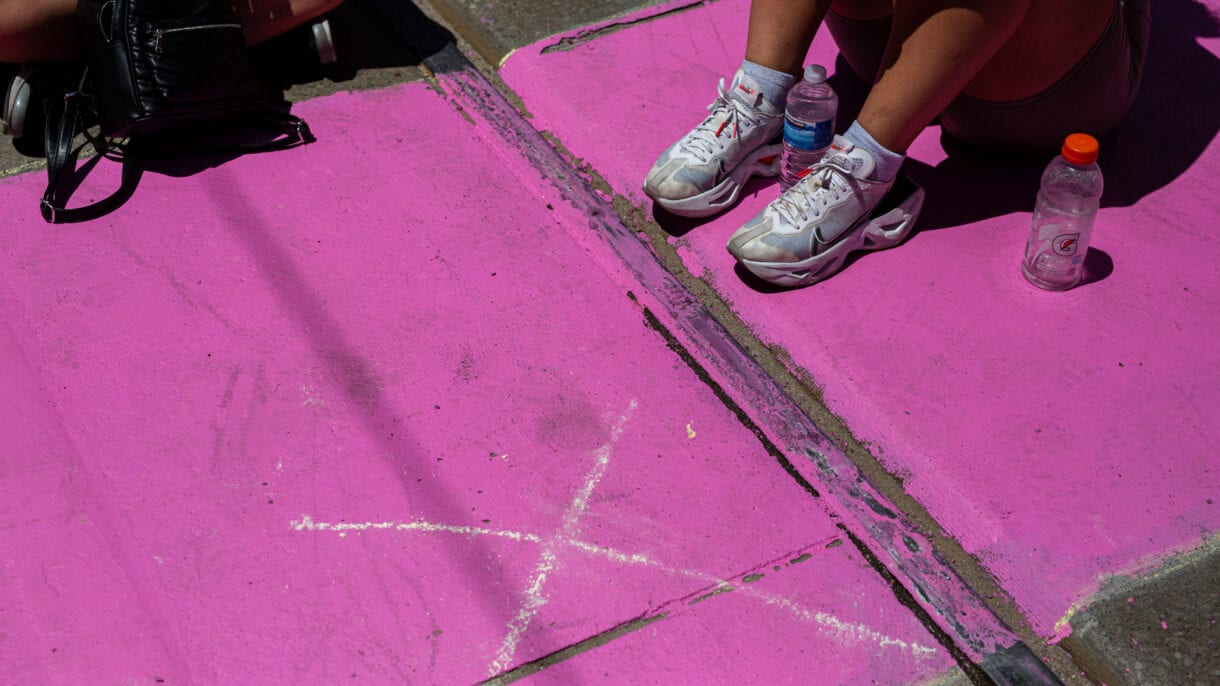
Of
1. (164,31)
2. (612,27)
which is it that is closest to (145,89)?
(164,31)

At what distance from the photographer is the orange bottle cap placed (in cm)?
228

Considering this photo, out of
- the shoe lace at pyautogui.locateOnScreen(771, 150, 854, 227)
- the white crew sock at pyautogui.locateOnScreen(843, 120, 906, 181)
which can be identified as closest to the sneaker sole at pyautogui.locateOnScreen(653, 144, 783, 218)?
the shoe lace at pyautogui.locateOnScreen(771, 150, 854, 227)

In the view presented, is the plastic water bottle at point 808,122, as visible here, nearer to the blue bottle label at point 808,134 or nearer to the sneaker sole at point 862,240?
the blue bottle label at point 808,134

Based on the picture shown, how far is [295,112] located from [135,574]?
1489 millimetres

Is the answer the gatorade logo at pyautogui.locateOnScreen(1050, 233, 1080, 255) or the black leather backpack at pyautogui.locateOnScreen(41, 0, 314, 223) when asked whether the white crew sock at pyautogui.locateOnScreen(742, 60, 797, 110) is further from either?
the black leather backpack at pyautogui.locateOnScreen(41, 0, 314, 223)

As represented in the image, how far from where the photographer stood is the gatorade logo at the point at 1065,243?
95.0 inches

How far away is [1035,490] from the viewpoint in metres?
2.14

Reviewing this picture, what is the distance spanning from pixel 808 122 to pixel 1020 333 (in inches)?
26.7

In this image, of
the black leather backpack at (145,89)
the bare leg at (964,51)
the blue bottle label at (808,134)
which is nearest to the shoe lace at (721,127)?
the blue bottle label at (808,134)

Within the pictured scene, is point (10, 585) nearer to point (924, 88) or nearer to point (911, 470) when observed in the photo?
point (911, 470)

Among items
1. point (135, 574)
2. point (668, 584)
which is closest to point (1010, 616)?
point (668, 584)

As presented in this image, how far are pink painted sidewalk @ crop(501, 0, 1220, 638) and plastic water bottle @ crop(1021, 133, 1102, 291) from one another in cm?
5

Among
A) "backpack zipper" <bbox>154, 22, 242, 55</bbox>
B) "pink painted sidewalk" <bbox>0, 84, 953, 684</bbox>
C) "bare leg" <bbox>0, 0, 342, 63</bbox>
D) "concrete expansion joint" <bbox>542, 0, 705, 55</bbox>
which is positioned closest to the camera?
"pink painted sidewalk" <bbox>0, 84, 953, 684</bbox>

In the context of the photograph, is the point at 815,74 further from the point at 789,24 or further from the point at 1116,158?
the point at 1116,158
